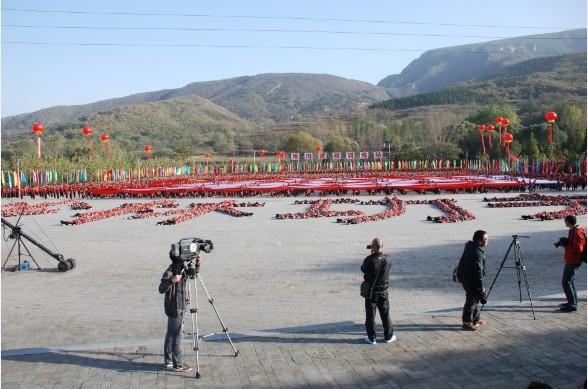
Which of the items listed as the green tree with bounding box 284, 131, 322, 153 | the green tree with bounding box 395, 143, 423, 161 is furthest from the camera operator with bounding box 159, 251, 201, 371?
the green tree with bounding box 284, 131, 322, 153

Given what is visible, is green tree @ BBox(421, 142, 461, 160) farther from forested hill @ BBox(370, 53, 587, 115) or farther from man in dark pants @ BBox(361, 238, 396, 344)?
man in dark pants @ BBox(361, 238, 396, 344)

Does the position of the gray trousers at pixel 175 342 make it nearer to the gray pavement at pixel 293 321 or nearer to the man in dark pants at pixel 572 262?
the gray pavement at pixel 293 321

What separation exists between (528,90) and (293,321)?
420 ft

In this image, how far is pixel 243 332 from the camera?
7.21 meters

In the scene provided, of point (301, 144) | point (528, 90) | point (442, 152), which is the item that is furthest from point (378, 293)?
point (528, 90)

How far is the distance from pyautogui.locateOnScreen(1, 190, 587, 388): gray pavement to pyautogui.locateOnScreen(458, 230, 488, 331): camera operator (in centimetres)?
21

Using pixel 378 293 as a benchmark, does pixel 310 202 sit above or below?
below

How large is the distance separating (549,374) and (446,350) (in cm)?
114

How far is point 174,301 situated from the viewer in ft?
20.2

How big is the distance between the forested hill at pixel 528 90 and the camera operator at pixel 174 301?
11033cm

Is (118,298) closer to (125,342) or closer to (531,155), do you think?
(125,342)

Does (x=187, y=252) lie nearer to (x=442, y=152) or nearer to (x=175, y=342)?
(x=175, y=342)

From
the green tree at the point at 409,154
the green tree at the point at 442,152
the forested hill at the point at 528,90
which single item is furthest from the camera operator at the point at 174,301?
the forested hill at the point at 528,90

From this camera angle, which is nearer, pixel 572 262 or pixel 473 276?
pixel 473 276
